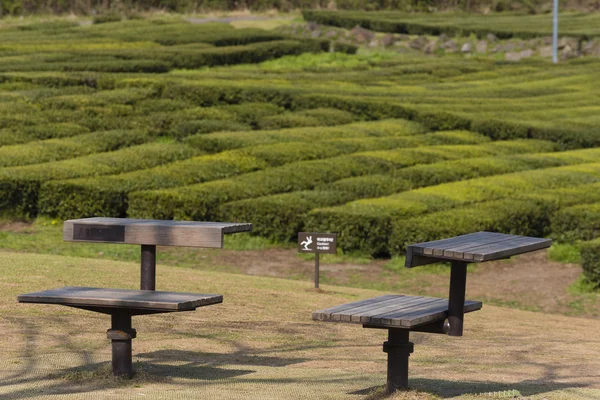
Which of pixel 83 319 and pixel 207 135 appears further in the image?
pixel 207 135

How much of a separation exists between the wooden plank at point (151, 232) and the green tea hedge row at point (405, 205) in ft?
27.2

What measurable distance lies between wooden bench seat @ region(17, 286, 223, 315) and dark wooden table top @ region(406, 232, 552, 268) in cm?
129

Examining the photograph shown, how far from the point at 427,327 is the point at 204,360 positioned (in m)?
1.87

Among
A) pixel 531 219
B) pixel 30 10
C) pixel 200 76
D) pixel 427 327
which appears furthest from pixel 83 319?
pixel 30 10

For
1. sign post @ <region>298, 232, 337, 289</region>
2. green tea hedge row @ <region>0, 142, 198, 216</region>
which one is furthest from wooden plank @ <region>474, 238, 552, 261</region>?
green tea hedge row @ <region>0, 142, 198, 216</region>

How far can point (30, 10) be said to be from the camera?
Answer: 5653cm

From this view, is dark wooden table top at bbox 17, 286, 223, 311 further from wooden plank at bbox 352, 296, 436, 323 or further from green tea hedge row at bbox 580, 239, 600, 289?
green tea hedge row at bbox 580, 239, 600, 289

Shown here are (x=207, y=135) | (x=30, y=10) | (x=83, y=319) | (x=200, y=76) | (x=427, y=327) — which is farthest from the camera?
(x=30, y=10)

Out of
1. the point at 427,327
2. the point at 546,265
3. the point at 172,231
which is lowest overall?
the point at 546,265

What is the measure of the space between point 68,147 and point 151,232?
42.3ft

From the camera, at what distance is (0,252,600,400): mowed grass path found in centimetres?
655

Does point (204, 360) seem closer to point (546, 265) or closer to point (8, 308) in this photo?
point (8, 308)

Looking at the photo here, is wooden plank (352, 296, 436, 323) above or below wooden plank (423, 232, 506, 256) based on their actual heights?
below

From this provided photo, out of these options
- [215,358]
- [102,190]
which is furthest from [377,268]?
[215,358]
